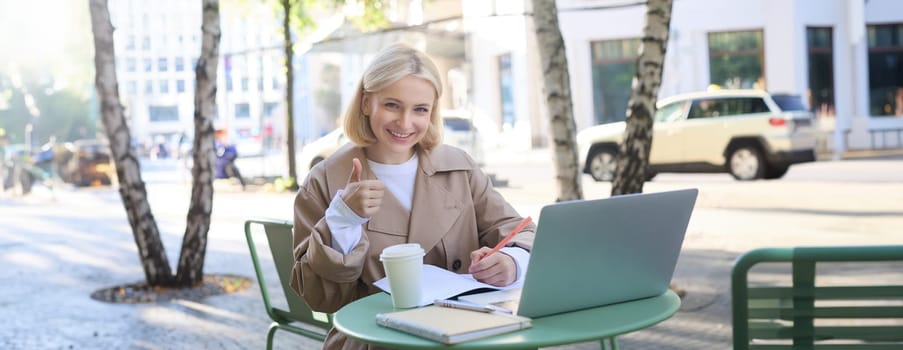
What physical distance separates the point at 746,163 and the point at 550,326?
15.9 metres

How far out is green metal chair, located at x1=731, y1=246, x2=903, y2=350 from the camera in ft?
7.61

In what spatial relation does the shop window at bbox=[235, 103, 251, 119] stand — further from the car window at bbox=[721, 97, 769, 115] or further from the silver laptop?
the silver laptop

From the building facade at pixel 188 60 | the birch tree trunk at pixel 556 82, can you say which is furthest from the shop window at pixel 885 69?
the birch tree trunk at pixel 556 82

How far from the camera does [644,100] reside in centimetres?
758

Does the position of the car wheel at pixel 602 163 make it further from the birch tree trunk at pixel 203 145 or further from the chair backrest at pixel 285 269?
the chair backrest at pixel 285 269

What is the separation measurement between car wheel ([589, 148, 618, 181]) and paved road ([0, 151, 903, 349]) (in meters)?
0.56

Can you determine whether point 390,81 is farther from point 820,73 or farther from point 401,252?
point 820,73

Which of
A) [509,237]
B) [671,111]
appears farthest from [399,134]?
[671,111]

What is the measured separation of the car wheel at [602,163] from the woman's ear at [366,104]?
15.8 m

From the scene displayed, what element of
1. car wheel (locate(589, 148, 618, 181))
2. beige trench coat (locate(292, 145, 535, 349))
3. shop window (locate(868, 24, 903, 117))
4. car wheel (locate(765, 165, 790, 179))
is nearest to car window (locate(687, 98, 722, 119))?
car wheel (locate(765, 165, 790, 179))

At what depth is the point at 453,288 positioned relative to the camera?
270cm

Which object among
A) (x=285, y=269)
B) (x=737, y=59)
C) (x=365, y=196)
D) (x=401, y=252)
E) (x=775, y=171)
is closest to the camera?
(x=401, y=252)

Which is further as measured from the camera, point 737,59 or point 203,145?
point 737,59

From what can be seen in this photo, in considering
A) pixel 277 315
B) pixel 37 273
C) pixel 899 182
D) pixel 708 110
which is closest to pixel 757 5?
pixel 708 110
